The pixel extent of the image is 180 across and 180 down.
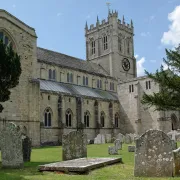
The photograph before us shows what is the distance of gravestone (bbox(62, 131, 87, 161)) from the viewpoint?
13.8m

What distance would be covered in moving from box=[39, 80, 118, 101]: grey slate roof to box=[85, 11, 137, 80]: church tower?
7281 mm

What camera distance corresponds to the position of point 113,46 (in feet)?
193

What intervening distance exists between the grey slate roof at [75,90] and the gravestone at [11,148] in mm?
26516

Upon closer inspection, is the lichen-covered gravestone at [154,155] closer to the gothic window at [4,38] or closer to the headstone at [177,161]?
the headstone at [177,161]

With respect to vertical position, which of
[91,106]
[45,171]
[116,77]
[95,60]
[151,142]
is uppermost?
[95,60]

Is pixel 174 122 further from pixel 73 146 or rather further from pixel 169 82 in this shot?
pixel 73 146

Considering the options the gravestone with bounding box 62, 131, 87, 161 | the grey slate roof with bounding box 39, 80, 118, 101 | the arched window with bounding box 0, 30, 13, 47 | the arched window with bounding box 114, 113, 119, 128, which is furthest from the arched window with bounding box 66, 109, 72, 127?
the gravestone with bounding box 62, 131, 87, 161

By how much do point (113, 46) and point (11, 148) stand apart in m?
48.6

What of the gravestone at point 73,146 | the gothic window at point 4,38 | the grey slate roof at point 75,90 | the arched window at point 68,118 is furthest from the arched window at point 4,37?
the gravestone at point 73,146

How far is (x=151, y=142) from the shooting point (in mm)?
8953

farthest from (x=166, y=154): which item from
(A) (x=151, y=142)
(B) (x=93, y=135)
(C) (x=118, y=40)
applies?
(C) (x=118, y=40)

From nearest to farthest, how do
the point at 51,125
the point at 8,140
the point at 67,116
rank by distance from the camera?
the point at 8,140 → the point at 51,125 → the point at 67,116

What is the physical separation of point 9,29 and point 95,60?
31242mm

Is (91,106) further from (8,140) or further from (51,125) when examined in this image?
(8,140)
